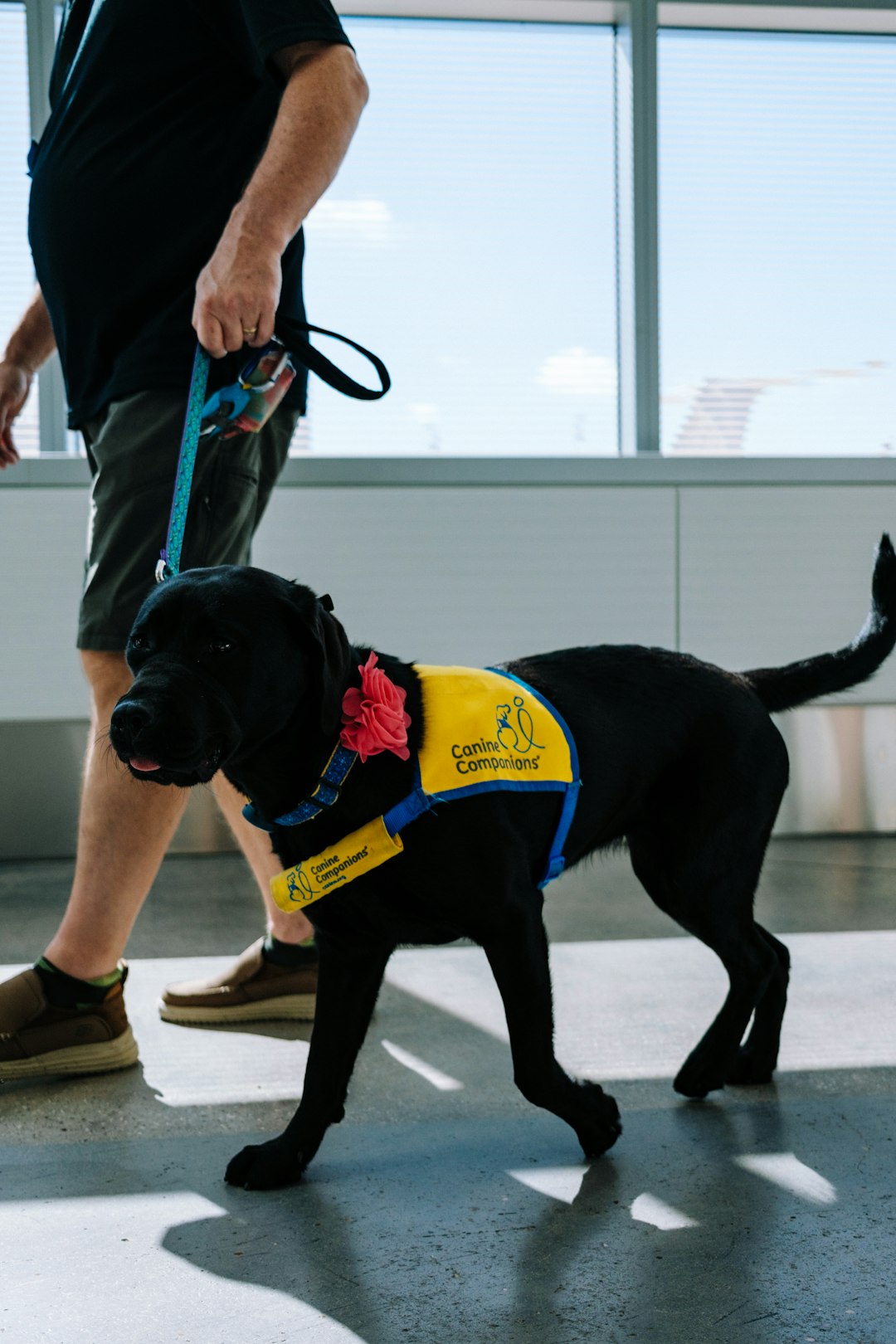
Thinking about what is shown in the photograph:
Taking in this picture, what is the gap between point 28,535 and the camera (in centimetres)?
359

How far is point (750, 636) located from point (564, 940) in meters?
1.56

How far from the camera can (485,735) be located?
148cm

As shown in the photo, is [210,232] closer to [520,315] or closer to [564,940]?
[564,940]

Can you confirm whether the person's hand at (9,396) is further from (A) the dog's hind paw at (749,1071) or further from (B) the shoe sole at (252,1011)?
(A) the dog's hind paw at (749,1071)

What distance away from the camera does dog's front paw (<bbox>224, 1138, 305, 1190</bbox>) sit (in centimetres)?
148

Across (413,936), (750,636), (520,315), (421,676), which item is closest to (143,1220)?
(413,936)

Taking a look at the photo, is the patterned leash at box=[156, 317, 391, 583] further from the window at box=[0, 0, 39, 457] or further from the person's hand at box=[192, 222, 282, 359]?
the window at box=[0, 0, 39, 457]

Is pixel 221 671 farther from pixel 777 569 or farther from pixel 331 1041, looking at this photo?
pixel 777 569

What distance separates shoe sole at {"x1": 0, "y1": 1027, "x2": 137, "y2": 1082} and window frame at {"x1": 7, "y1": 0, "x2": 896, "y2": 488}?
2156 mm

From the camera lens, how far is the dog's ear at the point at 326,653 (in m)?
1.36

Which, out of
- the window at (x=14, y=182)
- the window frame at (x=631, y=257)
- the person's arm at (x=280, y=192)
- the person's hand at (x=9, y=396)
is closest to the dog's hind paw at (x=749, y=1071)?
the person's arm at (x=280, y=192)

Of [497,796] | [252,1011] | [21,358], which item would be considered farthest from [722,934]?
[21,358]

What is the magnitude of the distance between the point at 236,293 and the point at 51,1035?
1119 millimetres

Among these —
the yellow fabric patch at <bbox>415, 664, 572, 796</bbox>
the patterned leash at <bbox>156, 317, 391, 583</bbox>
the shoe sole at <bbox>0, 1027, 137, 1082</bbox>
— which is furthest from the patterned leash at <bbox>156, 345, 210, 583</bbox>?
the shoe sole at <bbox>0, 1027, 137, 1082</bbox>
